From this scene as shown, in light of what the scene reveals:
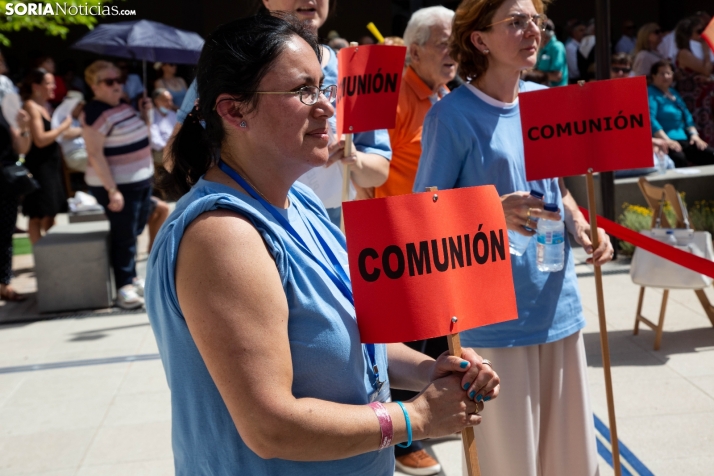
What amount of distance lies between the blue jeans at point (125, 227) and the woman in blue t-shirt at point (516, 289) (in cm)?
510

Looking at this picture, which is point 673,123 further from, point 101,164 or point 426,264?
point 426,264

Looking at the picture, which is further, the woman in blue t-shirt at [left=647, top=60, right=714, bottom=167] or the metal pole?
the woman in blue t-shirt at [left=647, top=60, right=714, bottom=167]

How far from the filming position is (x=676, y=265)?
5348mm

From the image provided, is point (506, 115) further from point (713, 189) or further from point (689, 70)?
point (689, 70)

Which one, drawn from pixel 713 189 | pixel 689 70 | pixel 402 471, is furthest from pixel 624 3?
pixel 402 471

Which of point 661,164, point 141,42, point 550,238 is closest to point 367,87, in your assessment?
point 550,238

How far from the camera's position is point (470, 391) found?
1.70 m

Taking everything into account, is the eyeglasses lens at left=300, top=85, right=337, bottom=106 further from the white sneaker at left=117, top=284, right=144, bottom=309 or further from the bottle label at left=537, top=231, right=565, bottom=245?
the white sneaker at left=117, top=284, right=144, bottom=309

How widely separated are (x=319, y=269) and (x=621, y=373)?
393 centimetres

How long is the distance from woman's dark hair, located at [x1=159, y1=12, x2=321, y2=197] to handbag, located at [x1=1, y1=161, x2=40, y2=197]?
635 cm

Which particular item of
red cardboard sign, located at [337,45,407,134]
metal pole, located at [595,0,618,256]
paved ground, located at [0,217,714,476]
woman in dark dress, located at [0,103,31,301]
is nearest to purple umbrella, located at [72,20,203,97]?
woman in dark dress, located at [0,103,31,301]

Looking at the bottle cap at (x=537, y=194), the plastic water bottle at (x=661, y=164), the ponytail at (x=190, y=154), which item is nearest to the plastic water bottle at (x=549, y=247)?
the bottle cap at (x=537, y=194)

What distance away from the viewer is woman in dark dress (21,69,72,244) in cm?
886

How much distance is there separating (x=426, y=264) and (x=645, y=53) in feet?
31.4
